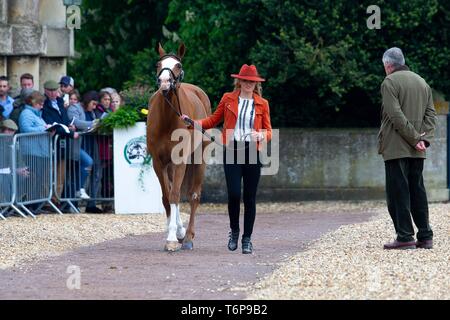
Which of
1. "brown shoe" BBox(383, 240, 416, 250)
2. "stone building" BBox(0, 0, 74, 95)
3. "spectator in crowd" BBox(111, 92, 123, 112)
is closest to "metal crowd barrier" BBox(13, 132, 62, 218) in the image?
"spectator in crowd" BBox(111, 92, 123, 112)

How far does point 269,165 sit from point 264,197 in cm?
68

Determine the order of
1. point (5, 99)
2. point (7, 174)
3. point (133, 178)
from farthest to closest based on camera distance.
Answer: point (133, 178), point (5, 99), point (7, 174)

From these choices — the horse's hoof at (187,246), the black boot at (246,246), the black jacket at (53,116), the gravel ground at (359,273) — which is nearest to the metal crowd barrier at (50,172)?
the black jacket at (53,116)

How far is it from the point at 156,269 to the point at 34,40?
10588 millimetres

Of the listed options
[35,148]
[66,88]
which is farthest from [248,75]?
[66,88]

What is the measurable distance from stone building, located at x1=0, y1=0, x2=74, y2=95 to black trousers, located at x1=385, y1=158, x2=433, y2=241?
30.1 feet

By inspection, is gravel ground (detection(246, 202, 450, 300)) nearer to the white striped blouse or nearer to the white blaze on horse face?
the white striped blouse

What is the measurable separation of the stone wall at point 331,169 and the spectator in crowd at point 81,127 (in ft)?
13.4

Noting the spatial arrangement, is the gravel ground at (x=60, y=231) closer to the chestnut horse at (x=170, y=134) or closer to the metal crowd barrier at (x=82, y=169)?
the metal crowd barrier at (x=82, y=169)

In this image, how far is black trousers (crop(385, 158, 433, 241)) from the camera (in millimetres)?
14727

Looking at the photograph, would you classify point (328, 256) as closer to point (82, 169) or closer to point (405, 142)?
point (405, 142)

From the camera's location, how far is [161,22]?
1108 inches

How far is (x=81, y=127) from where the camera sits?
21016 millimetres

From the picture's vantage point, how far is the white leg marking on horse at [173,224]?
15379mm
